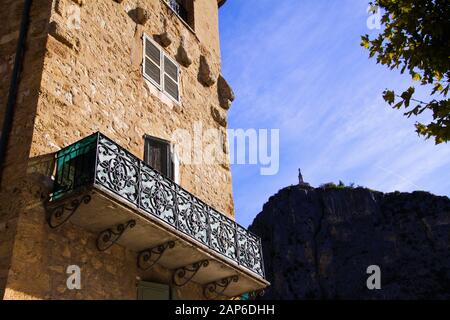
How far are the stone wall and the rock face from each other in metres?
35.2

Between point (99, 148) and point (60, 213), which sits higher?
point (99, 148)

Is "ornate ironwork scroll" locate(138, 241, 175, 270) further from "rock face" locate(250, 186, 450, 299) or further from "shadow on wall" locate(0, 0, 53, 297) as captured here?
"rock face" locate(250, 186, 450, 299)

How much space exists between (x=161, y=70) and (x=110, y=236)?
179 inches

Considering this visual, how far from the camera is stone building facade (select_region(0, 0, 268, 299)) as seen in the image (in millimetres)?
6766

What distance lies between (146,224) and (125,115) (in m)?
2.69

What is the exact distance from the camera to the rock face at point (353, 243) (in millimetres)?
43188

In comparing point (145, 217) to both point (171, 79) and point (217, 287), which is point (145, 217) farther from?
point (171, 79)

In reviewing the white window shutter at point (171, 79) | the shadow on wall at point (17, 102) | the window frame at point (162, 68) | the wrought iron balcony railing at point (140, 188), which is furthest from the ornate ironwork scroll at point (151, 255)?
the white window shutter at point (171, 79)

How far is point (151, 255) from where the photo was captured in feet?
26.6

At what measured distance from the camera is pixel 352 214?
4934cm

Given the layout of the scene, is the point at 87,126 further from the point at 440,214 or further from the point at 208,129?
the point at 440,214


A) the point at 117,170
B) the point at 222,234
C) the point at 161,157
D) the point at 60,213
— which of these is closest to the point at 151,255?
the point at 222,234
